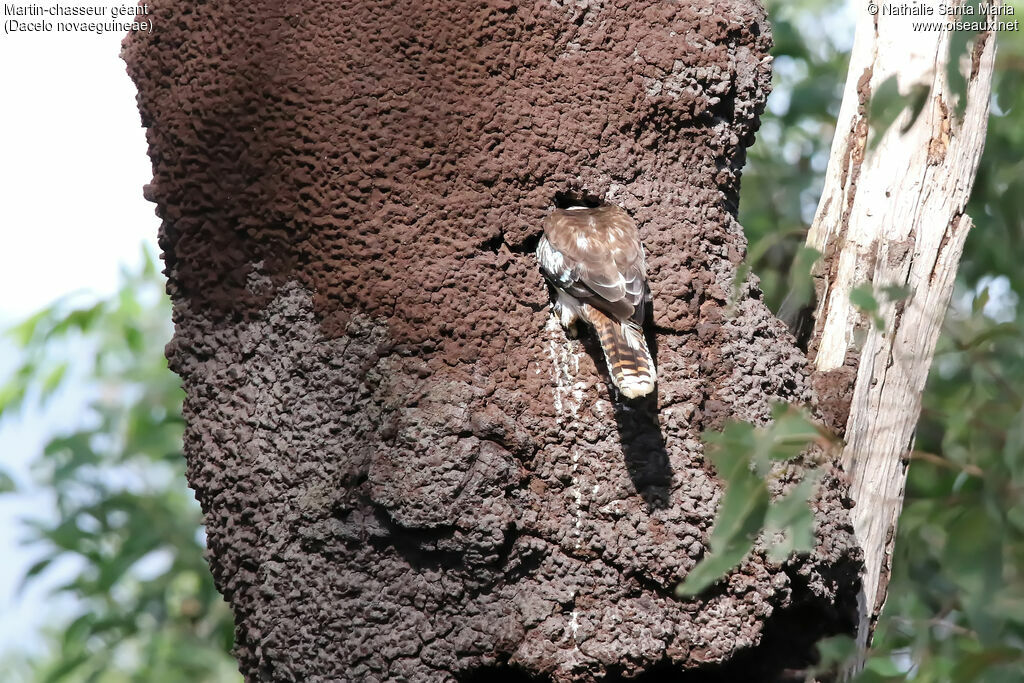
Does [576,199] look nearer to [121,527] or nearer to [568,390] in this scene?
[568,390]

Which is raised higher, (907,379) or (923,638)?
(907,379)

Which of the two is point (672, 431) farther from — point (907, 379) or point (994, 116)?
point (994, 116)

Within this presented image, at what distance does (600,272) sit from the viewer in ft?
10.5

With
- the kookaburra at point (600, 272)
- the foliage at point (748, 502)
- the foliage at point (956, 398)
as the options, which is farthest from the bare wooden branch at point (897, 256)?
the foliage at point (748, 502)

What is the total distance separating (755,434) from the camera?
2.52 m

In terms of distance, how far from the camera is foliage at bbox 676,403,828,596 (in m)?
2.37

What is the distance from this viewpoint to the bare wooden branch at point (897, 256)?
3.55m

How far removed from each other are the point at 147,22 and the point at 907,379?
2.96m

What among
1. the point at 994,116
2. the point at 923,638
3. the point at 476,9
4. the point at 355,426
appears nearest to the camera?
the point at 923,638

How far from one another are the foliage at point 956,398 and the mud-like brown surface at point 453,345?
45 cm

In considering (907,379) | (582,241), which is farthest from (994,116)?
(582,241)

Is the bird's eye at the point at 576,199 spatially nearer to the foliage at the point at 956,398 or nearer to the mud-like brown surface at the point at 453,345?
the mud-like brown surface at the point at 453,345

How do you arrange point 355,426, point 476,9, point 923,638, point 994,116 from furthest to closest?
point 994,116 < point 476,9 < point 355,426 < point 923,638

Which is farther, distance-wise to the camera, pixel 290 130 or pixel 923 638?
pixel 290 130
